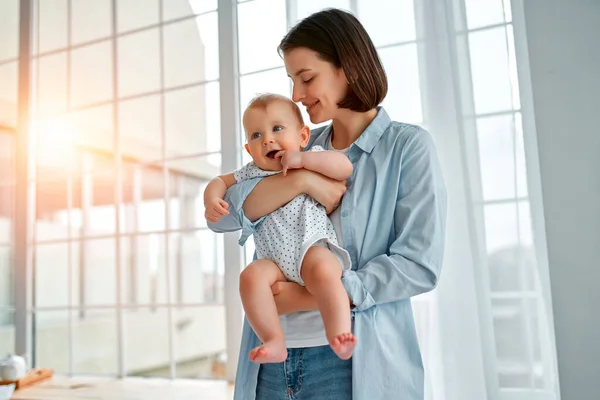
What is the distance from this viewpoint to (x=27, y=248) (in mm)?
3430

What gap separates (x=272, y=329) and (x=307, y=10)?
151cm

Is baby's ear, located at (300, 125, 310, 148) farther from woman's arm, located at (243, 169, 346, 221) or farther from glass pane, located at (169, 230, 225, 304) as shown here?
glass pane, located at (169, 230, 225, 304)

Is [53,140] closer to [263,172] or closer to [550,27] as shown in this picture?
[263,172]

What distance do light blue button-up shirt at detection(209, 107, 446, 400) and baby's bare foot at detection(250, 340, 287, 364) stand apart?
0.58 feet

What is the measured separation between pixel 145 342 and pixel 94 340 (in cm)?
221

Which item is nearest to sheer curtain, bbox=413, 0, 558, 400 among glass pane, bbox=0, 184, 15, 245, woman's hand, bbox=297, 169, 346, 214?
woman's hand, bbox=297, 169, 346, 214

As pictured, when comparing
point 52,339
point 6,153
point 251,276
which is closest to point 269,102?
point 251,276

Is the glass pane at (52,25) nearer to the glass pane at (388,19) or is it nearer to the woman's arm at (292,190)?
the glass pane at (388,19)

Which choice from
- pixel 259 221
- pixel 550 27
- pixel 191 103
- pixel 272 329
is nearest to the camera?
pixel 272 329

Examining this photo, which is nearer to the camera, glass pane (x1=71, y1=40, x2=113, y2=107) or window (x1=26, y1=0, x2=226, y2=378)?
window (x1=26, y1=0, x2=226, y2=378)

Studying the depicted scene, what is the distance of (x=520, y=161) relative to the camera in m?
1.93

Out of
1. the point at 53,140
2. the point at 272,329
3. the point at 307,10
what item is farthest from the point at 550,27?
the point at 53,140

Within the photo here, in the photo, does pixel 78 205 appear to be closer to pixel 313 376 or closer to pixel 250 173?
pixel 250 173

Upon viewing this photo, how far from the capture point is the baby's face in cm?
155
